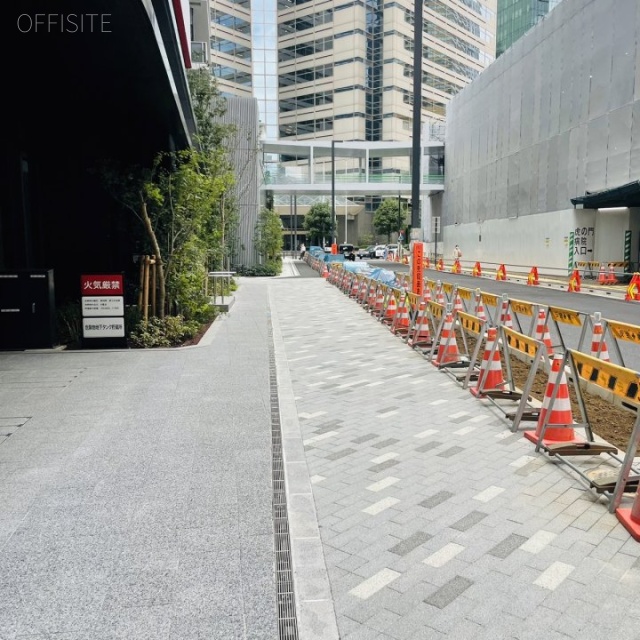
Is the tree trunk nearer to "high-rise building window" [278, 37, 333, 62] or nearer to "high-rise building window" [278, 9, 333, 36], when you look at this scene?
"high-rise building window" [278, 37, 333, 62]

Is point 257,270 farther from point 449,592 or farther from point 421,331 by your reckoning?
point 449,592

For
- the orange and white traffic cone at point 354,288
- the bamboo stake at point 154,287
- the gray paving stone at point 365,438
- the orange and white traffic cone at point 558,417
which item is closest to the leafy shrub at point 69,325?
the bamboo stake at point 154,287

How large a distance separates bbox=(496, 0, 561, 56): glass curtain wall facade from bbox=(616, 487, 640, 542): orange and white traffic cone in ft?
396

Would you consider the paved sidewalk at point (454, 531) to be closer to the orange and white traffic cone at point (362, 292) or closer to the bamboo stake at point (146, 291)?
the bamboo stake at point (146, 291)

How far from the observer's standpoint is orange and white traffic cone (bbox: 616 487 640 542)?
431 cm

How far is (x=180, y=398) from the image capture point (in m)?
7.95

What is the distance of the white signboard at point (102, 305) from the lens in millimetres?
11094

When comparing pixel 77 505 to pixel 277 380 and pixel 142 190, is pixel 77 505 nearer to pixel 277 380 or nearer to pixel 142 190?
pixel 277 380

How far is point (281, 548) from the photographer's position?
414 centimetres

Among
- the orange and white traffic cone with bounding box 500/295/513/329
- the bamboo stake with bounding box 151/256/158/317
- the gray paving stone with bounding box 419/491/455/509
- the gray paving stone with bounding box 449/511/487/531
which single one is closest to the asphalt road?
the orange and white traffic cone with bounding box 500/295/513/329

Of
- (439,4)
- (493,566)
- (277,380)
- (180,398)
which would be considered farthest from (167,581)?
Answer: (439,4)

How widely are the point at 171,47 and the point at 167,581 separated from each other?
6864 mm

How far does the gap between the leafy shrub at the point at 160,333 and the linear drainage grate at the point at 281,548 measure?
563 cm

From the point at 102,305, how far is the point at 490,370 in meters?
6.62
